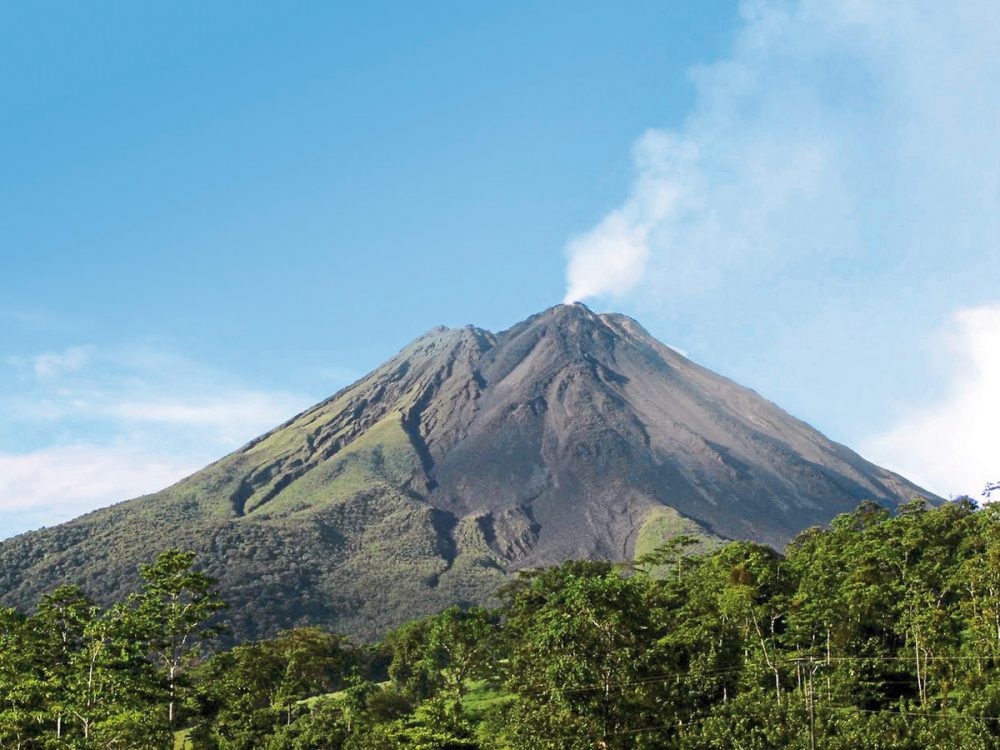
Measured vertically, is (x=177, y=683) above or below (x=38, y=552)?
below

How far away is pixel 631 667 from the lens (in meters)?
37.4

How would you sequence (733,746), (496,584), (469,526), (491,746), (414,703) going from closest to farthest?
1. (733,746)
2. (491,746)
3. (414,703)
4. (496,584)
5. (469,526)

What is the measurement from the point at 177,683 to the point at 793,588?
117ft

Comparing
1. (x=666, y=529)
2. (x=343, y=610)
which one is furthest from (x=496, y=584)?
(x=666, y=529)

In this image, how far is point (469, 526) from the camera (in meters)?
195

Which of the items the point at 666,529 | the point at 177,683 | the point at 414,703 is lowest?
the point at 414,703

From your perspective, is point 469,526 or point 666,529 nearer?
point 666,529

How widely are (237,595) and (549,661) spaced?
114 meters

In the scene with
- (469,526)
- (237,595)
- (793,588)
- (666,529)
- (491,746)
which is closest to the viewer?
(491,746)

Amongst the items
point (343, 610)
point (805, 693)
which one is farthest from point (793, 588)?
point (343, 610)

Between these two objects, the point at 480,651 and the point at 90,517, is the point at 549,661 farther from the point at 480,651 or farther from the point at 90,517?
the point at 90,517

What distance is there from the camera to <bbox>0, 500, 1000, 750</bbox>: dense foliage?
36594 mm

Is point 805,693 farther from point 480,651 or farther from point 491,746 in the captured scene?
point 480,651

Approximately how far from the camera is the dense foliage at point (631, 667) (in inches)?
1441
